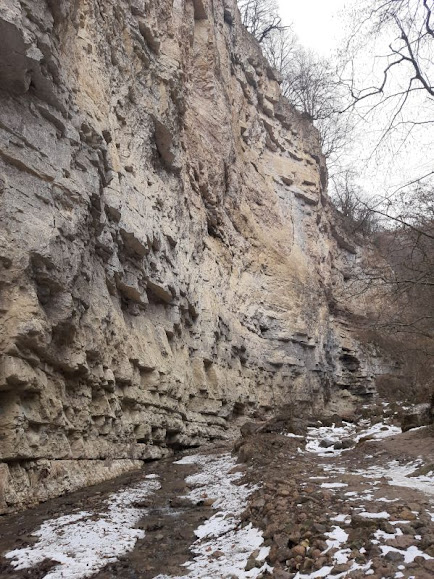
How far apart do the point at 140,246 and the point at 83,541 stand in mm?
6689

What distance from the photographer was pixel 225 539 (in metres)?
4.30

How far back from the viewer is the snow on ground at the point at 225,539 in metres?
3.56

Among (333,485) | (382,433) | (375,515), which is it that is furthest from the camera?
(382,433)

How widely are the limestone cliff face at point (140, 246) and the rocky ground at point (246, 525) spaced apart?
971 mm

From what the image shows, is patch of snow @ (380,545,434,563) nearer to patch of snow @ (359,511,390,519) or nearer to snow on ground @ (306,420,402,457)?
patch of snow @ (359,511,390,519)

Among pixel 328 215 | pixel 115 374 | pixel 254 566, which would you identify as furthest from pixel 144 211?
pixel 328 215

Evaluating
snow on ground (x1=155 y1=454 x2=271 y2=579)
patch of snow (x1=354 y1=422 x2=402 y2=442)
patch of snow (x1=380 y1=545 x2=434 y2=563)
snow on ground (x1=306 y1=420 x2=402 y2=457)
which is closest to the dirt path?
patch of snow (x1=380 y1=545 x2=434 y2=563)

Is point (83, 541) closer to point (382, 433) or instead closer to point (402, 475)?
point (402, 475)

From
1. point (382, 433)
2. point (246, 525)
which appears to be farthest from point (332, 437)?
point (246, 525)

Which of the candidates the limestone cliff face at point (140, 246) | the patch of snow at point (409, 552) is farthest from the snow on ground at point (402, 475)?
the limestone cliff face at point (140, 246)

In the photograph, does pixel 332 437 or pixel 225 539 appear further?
pixel 332 437

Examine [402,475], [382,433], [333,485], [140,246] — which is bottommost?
[382,433]

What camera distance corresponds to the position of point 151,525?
4.96 metres

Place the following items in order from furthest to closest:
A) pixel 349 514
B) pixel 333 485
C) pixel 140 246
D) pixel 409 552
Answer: pixel 140 246
pixel 333 485
pixel 349 514
pixel 409 552
